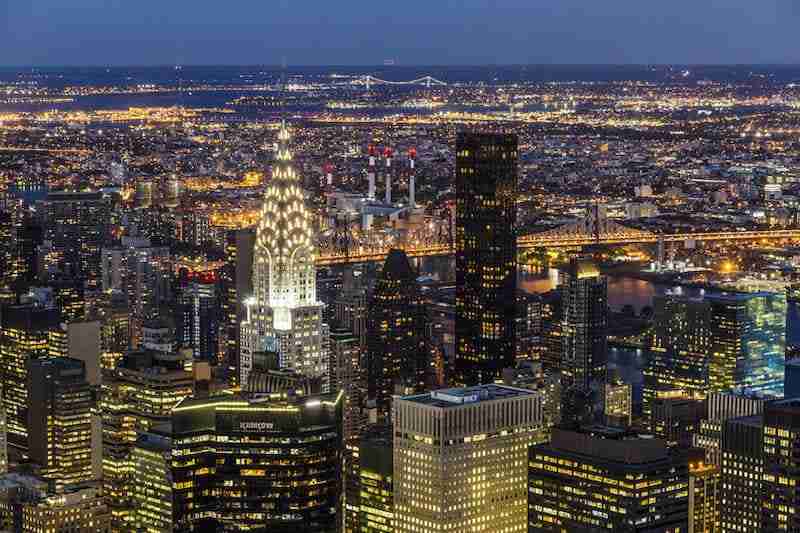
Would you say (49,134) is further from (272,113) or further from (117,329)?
(117,329)

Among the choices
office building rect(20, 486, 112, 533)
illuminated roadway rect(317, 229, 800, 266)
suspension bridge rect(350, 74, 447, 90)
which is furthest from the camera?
suspension bridge rect(350, 74, 447, 90)

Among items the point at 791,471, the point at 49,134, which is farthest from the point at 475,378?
the point at 49,134

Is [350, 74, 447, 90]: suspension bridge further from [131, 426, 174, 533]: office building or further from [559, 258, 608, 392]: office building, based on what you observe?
[131, 426, 174, 533]: office building

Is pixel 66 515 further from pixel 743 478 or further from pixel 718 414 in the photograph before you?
pixel 718 414

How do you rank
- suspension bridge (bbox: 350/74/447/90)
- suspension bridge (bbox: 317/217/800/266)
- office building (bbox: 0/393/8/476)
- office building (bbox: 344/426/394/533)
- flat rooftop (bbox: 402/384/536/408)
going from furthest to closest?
suspension bridge (bbox: 350/74/447/90), suspension bridge (bbox: 317/217/800/266), office building (bbox: 0/393/8/476), office building (bbox: 344/426/394/533), flat rooftop (bbox: 402/384/536/408)

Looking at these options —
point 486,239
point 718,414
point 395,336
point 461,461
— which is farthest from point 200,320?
point 461,461

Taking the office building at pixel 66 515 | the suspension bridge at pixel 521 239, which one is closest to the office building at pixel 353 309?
the office building at pixel 66 515

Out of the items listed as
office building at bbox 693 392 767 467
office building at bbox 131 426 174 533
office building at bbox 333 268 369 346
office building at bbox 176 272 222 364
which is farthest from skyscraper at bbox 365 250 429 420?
office building at bbox 131 426 174 533
